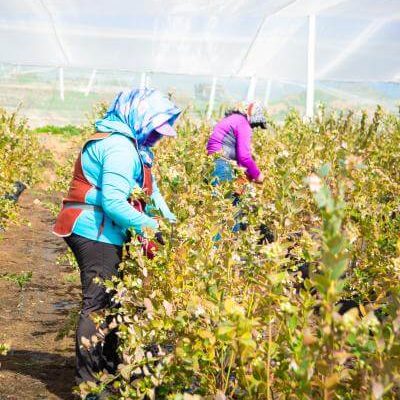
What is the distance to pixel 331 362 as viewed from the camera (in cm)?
178

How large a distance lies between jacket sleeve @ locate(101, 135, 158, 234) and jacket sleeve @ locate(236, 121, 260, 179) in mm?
2869

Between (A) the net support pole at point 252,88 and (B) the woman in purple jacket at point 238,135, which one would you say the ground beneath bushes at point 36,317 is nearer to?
(B) the woman in purple jacket at point 238,135

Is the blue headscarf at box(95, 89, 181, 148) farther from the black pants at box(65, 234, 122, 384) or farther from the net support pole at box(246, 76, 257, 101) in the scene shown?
the net support pole at box(246, 76, 257, 101)

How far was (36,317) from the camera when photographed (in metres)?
4.93

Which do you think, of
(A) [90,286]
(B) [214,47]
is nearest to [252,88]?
(B) [214,47]

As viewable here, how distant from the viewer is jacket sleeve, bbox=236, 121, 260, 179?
614cm

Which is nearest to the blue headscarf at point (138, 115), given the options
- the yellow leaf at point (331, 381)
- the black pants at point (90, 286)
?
the black pants at point (90, 286)

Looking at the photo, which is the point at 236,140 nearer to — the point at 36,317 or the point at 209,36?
the point at 36,317

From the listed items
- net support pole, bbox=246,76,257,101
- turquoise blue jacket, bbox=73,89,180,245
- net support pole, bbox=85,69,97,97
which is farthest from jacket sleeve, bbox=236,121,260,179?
net support pole, bbox=85,69,97,97

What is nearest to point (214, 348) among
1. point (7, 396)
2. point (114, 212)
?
point (114, 212)

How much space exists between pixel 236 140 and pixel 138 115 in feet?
9.52

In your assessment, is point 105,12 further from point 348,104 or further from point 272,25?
point 348,104

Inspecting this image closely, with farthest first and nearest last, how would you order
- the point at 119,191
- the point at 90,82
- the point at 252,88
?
the point at 90,82
the point at 252,88
the point at 119,191

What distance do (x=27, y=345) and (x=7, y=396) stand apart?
858 millimetres
